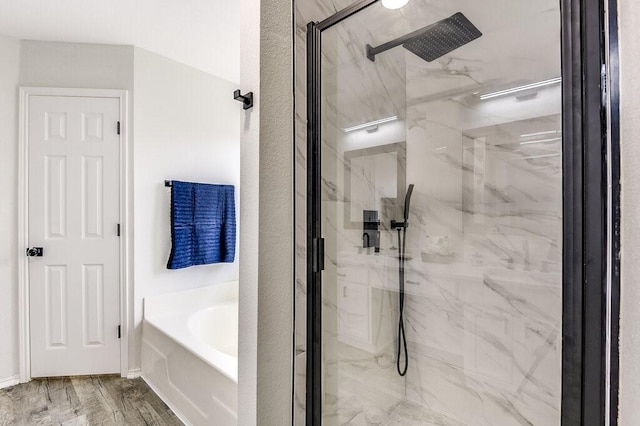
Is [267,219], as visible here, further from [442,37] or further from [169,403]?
[169,403]

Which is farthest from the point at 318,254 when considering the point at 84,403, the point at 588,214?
the point at 84,403

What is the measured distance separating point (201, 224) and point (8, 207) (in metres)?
1.26

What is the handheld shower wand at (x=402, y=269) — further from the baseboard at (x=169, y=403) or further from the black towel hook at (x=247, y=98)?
the baseboard at (x=169, y=403)

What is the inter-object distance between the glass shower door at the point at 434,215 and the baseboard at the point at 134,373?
199cm

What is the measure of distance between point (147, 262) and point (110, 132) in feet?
3.24

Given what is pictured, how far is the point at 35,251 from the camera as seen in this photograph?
2.43m

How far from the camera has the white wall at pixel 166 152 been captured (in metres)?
2.59

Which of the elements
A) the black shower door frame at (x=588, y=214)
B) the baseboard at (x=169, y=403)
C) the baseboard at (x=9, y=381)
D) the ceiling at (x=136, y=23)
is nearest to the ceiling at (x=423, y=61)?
the black shower door frame at (x=588, y=214)

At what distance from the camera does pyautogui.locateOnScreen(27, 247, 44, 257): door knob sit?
2.42 meters

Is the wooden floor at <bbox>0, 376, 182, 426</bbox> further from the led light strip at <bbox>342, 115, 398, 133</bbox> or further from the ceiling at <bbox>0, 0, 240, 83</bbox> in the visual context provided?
the ceiling at <bbox>0, 0, 240, 83</bbox>

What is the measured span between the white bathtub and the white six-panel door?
344 mm

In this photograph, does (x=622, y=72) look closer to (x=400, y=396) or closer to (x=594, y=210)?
(x=594, y=210)

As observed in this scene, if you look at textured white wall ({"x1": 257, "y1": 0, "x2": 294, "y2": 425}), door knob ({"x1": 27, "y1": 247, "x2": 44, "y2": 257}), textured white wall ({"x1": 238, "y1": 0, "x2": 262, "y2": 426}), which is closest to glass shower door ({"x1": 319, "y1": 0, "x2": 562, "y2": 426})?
textured white wall ({"x1": 257, "y1": 0, "x2": 294, "y2": 425})

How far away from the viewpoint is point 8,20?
7.29 ft
